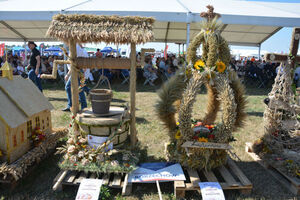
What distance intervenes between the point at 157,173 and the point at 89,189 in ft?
2.97

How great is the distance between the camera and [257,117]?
623 cm

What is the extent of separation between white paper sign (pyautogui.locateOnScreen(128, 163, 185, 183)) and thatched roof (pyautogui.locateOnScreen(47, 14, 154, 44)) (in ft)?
5.83

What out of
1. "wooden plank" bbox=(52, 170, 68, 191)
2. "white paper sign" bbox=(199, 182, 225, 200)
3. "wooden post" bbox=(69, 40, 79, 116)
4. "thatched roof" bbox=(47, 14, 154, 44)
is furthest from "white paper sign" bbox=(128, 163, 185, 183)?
"thatched roof" bbox=(47, 14, 154, 44)

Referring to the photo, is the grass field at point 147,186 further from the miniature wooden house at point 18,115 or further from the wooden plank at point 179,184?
the miniature wooden house at point 18,115

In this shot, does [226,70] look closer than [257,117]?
Yes

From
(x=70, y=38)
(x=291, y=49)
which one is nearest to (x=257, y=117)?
(x=291, y=49)

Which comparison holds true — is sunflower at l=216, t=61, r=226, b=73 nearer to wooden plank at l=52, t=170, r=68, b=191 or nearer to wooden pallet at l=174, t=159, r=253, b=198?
wooden pallet at l=174, t=159, r=253, b=198

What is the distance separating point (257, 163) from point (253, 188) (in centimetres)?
80

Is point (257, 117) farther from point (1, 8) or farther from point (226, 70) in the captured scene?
point (1, 8)

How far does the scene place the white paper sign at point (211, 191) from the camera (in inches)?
102

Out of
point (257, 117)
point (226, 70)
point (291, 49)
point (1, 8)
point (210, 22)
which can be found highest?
point (1, 8)

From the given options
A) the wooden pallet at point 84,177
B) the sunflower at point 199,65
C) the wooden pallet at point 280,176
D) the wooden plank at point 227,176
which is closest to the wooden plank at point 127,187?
the wooden pallet at point 84,177

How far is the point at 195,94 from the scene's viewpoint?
2.86 m

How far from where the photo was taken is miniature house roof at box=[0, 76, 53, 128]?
2.74 meters
